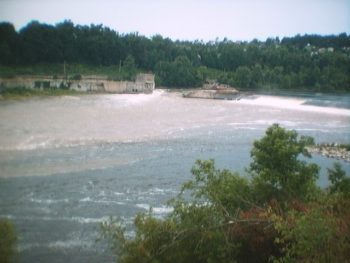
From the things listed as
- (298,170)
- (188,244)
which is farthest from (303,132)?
(188,244)

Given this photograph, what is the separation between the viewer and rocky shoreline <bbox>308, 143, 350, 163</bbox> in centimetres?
1697

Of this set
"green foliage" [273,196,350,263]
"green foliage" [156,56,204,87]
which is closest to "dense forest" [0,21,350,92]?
"green foliage" [156,56,204,87]

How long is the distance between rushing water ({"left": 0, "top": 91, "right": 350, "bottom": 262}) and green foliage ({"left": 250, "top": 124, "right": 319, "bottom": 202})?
9.06 ft

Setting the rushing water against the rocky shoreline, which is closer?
the rushing water

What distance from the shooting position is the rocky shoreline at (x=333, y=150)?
55.7 ft

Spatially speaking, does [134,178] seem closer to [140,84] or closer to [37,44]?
[37,44]

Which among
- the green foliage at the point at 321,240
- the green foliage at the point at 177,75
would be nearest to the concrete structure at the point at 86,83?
the green foliage at the point at 177,75

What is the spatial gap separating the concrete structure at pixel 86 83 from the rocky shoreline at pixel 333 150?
1938 centimetres

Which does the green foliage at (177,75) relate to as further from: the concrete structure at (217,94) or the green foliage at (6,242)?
the green foliage at (6,242)

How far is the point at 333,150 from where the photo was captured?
17719 millimetres

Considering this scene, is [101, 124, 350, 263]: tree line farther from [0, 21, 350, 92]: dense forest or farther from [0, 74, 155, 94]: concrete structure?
[0, 21, 350, 92]: dense forest

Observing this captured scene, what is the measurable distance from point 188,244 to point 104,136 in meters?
Result: 12.6

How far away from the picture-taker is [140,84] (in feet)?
141

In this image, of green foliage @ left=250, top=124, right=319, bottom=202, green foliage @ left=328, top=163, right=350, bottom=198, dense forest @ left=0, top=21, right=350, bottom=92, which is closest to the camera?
green foliage @ left=250, top=124, right=319, bottom=202
